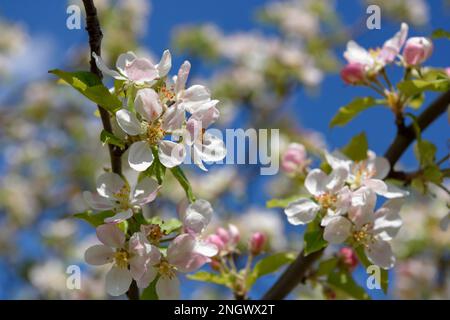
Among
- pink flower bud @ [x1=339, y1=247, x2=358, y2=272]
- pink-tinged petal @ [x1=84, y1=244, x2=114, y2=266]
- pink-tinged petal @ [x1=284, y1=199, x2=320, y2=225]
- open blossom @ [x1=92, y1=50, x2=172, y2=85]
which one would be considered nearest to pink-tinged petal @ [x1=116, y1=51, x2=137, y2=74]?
open blossom @ [x1=92, y1=50, x2=172, y2=85]

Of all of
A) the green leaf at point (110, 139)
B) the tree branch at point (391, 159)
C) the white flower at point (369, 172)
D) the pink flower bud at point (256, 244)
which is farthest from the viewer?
the pink flower bud at point (256, 244)

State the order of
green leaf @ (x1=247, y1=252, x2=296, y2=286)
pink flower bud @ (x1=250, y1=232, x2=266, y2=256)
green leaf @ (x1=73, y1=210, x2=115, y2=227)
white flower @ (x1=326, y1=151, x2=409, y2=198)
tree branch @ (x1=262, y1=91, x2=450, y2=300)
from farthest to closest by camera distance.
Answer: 1. pink flower bud @ (x1=250, y1=232, x2=266, y2=256)
2. green leaf @ (x1=247, y1=252, x2=296, y2=286)
3. tree branch @ (x1=262, y1=91, x2=450, y2=300)
4. white flower @ (x1=326, y1=151, x2=409, y2=198)
5. green leaf @ (x1=73, y1=210, x2=115, y2=227)

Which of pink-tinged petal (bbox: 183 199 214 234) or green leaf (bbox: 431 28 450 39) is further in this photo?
green leaf (bbox: 431 28 450 39)

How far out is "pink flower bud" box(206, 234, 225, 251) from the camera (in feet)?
5.19

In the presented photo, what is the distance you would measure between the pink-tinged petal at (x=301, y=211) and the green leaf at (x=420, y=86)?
39 cm

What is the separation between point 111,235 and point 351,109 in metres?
0.77

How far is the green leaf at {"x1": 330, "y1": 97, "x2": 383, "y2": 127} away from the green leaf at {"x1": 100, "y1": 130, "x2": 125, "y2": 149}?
691 millimetres

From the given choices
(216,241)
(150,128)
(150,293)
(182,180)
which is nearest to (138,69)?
(150,128)

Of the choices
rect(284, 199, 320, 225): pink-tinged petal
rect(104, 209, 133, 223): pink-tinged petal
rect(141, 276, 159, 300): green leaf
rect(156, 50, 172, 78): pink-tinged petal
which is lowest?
rect(141, 276, 159, 300): green leaf

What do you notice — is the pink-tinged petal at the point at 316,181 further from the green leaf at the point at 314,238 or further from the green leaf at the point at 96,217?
the green leaf at the point at 96,217

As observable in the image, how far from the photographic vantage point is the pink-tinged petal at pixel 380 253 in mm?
1390

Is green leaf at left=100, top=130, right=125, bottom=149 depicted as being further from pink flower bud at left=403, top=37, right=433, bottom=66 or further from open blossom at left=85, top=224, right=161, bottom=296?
pink flower bud at left=403, top=37, right=433, bottom=66

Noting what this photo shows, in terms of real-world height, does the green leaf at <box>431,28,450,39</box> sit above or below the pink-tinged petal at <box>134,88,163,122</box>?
above

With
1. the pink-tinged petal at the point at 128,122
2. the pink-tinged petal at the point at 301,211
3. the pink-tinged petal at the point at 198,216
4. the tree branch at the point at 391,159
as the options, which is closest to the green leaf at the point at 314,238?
the pink-tinged petal at the point at 301,211
